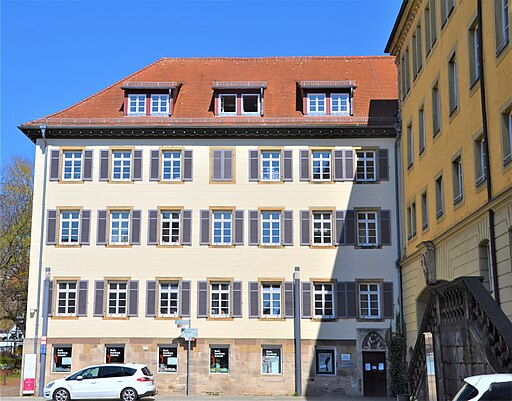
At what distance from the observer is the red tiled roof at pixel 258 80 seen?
36.0m

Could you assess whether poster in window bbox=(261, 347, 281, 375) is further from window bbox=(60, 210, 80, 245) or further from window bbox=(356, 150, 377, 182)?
window bbox=(60, 210, 80, 245)

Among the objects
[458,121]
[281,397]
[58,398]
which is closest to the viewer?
[458,121]

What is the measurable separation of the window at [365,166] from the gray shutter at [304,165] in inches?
88.1

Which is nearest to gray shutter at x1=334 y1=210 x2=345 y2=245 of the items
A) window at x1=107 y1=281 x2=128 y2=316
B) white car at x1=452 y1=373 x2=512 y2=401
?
window at x1=107 y1=281 x2=128 y2=316

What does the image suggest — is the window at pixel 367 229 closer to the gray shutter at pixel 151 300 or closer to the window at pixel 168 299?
the window at pixel 168 299

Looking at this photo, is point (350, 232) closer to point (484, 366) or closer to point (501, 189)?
point (501, 189)

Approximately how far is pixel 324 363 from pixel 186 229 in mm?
8309

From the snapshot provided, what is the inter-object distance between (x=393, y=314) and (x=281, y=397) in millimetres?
5922

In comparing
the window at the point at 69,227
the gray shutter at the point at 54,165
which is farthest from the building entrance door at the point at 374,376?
the gray shutter at the point at 54,165

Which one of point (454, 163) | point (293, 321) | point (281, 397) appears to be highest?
point (454, 163)

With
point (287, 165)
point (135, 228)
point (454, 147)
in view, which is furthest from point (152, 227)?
point (454, 147)

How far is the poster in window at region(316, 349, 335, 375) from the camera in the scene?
33.7 m

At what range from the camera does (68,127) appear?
35.5m

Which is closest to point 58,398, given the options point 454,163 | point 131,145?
point 131,145
